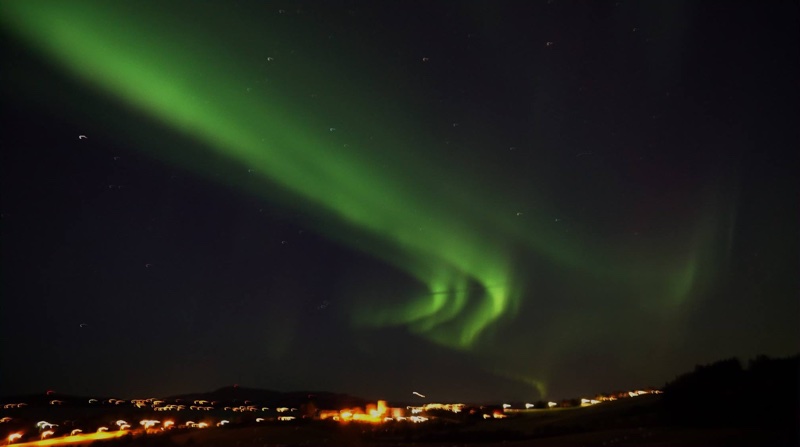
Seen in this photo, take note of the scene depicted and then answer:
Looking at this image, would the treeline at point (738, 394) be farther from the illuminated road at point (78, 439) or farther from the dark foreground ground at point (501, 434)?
the illuminated road at point (78, 439)

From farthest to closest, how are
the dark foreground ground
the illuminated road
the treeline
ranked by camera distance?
the illuminated road, the treeline, the dark foreground ground

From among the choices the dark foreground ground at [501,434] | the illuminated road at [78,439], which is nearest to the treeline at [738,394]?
the dark foreground ground at [501,434]

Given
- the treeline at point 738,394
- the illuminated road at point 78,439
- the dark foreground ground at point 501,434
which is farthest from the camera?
the illuminated road at point 78,439

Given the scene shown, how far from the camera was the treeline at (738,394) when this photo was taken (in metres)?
15.1

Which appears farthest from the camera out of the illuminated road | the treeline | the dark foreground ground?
the illuminated road

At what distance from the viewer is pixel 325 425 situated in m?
21.6

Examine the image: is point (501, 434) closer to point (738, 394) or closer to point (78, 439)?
point (738, 394)

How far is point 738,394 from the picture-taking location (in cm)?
1653

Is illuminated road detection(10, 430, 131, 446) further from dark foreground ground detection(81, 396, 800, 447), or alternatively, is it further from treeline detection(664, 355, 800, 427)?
treeline detection(664, 355, 800, 427)

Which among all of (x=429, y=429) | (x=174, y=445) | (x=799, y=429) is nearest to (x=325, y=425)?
(x=429, y=429)

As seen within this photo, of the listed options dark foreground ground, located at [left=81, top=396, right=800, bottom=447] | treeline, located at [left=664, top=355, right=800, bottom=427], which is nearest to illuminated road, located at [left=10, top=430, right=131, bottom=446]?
dark foreground ground, located at [left=81, top=396, right=800, bottom=447]

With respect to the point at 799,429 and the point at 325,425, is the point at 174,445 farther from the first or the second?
the point at 799,429

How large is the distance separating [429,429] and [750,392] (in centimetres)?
941

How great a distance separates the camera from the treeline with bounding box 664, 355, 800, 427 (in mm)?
15070
